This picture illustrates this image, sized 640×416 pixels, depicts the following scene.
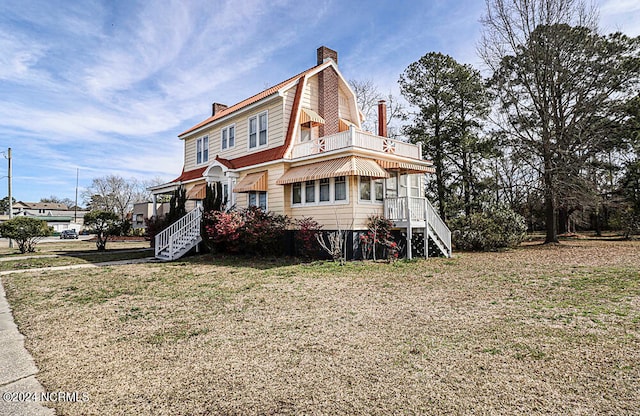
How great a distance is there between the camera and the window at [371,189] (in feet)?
49.9

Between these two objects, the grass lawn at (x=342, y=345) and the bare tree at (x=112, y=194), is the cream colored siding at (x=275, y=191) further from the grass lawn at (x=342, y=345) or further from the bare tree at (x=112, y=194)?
the bare tree at (x=112, y=194)

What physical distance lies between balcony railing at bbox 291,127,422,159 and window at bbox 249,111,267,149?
286 centimetres

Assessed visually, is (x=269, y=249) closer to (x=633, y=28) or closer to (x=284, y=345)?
(x=284, y=345)

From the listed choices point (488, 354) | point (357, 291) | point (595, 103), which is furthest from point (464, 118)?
point (488, 354)

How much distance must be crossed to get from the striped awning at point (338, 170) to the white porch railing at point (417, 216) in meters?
1.55

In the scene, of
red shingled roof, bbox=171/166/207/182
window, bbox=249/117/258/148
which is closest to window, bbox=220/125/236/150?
window, bbox=249/117/258/148

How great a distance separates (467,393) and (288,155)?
14.2 meters

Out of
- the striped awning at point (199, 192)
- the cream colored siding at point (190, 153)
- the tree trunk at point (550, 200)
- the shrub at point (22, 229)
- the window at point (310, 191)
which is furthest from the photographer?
the cream colored siding at point (190, 153)

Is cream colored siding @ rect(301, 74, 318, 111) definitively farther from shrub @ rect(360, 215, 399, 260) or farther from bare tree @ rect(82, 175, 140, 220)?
bare tree @ rect(82, 175, 140, 220)

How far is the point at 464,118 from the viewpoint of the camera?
26938 mm

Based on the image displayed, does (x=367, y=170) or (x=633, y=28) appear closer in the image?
(x=367, y=170)

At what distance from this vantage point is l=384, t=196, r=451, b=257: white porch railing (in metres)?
15.1

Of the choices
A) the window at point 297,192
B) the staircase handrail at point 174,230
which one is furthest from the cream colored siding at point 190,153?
the window at point 297,192

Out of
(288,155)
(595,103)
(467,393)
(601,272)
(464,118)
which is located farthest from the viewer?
(464,118)
